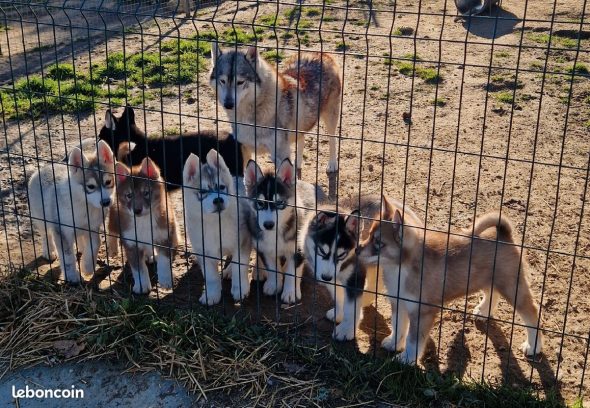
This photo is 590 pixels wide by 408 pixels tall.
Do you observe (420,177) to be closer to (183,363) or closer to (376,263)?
(376,263)

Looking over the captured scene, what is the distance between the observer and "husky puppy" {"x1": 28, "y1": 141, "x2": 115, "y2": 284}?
5.48 meters

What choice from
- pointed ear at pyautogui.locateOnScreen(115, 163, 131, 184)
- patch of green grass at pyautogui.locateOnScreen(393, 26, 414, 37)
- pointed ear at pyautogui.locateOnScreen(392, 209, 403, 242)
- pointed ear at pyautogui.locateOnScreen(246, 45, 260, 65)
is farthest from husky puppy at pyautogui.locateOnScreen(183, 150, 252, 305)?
patch of green grass at pyautogui.locateOnScreen(393, 26, 414, 37)

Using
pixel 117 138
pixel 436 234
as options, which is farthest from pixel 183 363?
pixel 117 138

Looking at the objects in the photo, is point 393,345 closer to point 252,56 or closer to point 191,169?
point 191,169

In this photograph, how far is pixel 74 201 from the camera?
222 inches

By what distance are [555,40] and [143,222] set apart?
28.5ft

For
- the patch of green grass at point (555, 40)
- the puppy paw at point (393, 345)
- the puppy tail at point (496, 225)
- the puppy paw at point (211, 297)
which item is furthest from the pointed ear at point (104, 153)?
the patch of green grass at point (555, 40)

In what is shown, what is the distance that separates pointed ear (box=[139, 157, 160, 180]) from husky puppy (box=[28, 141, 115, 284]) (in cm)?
24

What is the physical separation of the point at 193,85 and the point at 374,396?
21.7 feet

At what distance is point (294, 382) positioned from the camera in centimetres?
457

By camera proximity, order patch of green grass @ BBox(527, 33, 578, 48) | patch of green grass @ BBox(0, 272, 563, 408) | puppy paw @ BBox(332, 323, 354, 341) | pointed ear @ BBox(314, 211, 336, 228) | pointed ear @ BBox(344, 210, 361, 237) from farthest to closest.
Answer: patch of green grass @ BBox(527, 33, 578, 48) → puppy paw @ BBox(332, 323, 354, 341) → pointed ear @ BBox(314, 211, 336, 228) → pointed ear @ BBox(344, 210, 361, 237) → patch of green grass @ BBox(0, 272, 563, 408)

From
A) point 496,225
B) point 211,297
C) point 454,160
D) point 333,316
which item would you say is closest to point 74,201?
point 211,297

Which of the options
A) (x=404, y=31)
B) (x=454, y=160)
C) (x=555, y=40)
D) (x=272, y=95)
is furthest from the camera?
(x=404, y=31)

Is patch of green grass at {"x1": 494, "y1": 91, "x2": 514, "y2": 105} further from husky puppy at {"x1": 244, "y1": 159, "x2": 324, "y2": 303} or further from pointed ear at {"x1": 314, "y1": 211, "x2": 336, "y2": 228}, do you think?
pointed ear at {"x1": 314, "y1": 211, "x2": 336, "y2": 228}
